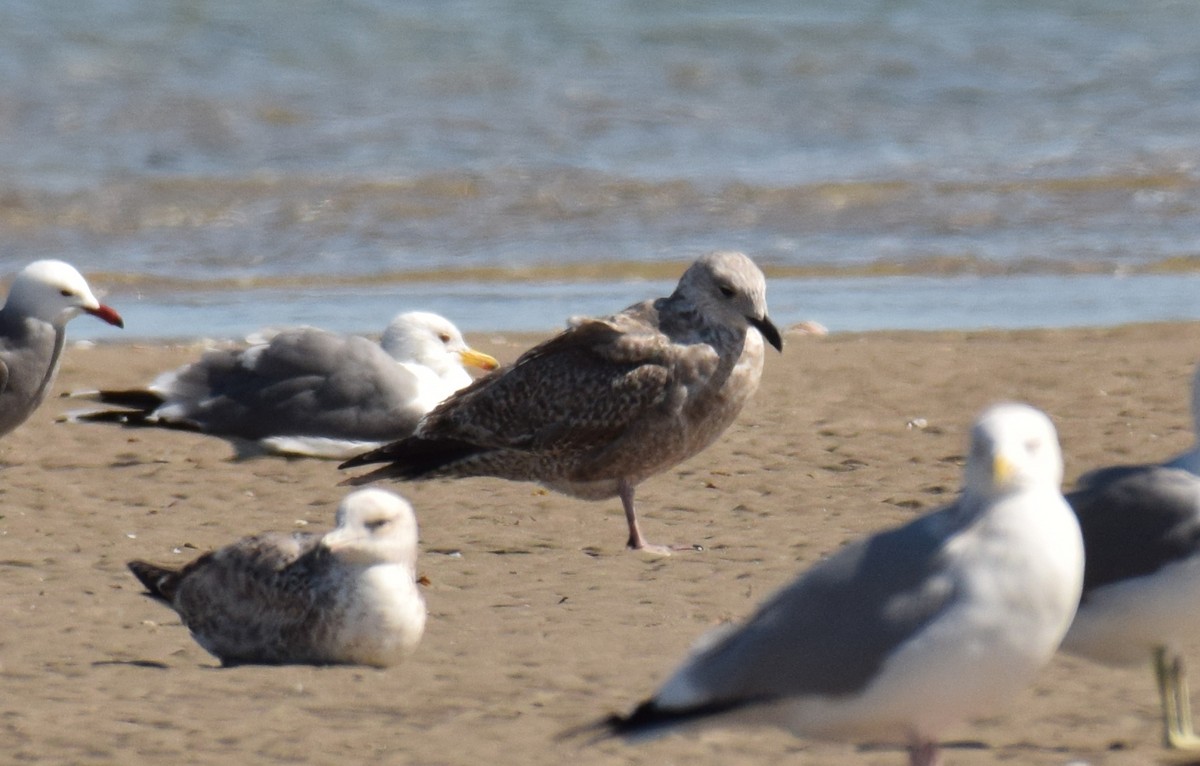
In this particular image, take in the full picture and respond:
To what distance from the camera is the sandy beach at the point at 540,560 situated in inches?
182

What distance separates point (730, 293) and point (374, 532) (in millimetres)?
2058

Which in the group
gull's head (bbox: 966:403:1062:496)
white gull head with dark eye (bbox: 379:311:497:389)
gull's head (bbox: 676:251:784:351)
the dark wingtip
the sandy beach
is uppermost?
gull's head (bbox: 966:403:1062:496)

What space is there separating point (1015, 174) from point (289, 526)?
37.0 feet

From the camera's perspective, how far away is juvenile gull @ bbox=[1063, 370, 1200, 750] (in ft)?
14.3

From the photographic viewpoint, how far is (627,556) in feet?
21.6

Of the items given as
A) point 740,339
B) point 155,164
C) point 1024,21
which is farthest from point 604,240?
point 1024,21

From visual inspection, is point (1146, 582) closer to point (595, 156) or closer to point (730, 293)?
point (730, 293)

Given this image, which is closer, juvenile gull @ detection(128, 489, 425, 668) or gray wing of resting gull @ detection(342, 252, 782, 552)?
juvenile gull @ detection(128, 489, 425, 668)

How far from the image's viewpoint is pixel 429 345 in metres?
8.79

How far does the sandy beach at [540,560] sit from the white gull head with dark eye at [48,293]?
0.58 metres

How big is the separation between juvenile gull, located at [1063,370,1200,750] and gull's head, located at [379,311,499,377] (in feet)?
15.0

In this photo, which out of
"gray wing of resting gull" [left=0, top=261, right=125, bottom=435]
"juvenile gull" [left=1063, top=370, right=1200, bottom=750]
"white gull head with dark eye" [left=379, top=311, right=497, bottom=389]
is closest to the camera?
"juvenile gull" [left=1063, top=370, right=1200, bottom=750]

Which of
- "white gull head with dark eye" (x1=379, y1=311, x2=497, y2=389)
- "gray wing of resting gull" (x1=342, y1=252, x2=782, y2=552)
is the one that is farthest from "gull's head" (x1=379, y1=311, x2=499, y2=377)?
"gray wing of resting gull" (x1=342, y1=252, x2=782, y2=552)

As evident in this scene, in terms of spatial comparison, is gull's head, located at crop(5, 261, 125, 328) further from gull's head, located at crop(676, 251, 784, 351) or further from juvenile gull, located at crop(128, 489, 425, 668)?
juvenile gull, located at crop(128, 489, 425, 668)
